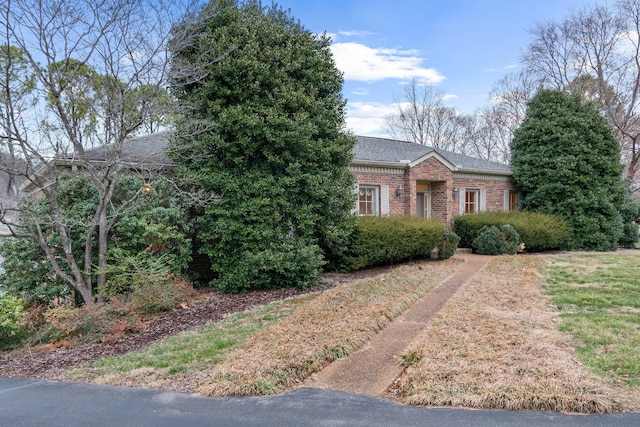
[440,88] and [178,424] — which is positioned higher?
[440,88]

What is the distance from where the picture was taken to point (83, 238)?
26.1 ft

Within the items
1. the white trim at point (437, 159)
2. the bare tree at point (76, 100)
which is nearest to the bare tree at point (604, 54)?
the white trim at point (437, 159)

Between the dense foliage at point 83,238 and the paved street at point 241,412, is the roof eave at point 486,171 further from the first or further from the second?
the paved street at point 241,412

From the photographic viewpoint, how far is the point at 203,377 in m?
4.44

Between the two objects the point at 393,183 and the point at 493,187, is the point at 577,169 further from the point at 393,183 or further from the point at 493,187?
the point at 393,183

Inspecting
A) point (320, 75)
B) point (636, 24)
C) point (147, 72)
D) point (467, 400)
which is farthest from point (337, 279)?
point (636, 24)

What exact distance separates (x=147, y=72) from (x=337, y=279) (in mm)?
6040

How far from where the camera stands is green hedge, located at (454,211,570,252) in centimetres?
1538

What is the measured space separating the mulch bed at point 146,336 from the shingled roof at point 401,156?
5.87 m

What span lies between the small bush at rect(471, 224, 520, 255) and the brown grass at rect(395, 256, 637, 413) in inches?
303

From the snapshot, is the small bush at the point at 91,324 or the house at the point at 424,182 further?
the house at the point at 424,182

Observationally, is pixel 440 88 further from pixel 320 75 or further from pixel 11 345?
pixel 11 345

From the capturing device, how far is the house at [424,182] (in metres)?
14.6

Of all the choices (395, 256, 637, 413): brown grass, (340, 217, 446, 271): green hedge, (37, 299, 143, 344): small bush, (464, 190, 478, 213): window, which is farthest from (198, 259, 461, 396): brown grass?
(464, 190, 478, 213): window
